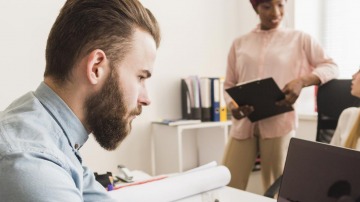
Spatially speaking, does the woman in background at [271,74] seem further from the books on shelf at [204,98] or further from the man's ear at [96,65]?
the man's ear at [96,65]

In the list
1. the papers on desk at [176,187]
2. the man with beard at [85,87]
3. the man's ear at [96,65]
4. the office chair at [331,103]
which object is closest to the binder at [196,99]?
the office chair at [331,103]

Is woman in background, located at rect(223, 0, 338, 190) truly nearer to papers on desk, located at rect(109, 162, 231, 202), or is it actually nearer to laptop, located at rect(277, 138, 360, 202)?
papers on desk, located at rect(109, 162, 231, 202)

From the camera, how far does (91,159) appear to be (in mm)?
2787

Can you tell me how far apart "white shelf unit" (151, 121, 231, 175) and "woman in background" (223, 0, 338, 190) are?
2.33 feet

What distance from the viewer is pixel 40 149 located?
2.10 feet

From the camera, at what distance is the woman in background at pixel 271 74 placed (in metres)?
2.12

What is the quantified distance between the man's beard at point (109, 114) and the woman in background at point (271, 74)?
1.33 metres

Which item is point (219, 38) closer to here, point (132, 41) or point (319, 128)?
point (319, 128)

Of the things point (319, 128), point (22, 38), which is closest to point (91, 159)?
point (22, 38)

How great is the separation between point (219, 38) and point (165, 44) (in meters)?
0.57

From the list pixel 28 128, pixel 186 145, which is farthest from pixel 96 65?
pixel 186 145

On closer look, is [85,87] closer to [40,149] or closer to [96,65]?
[96,65]

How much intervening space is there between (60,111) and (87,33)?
0.17 metres

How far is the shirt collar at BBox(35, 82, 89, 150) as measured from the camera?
76cm
